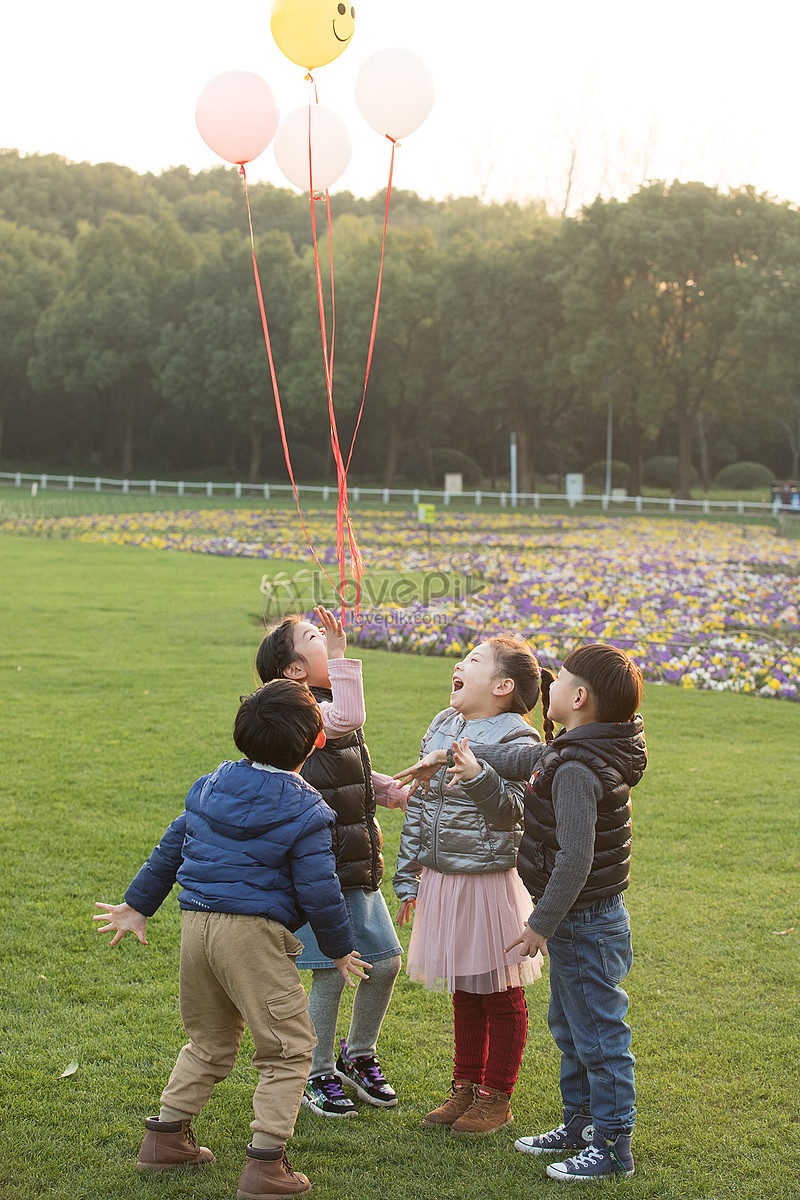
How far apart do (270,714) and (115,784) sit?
144 inches

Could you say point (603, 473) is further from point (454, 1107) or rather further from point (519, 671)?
point (454, 1107)

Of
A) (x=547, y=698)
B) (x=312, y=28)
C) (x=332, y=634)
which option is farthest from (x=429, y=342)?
(x=547, y=698)

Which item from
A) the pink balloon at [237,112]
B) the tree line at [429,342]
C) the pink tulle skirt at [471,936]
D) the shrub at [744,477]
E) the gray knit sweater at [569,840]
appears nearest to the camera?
the gray knit sweater at [569,840]

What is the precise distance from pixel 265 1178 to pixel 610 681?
137cm

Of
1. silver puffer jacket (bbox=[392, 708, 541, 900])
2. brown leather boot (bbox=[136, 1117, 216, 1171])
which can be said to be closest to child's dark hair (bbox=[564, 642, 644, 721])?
silver puffer jacket (bbox=[392, 708, 541, 900])

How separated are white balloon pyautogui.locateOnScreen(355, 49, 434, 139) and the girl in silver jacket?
2564 millimetres

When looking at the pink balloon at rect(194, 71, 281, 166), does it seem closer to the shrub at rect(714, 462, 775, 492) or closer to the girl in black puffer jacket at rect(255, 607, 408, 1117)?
the girl in black puffer jacket at rect(255, 607, 408, 1117)

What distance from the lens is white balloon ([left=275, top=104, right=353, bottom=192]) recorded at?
4547 mm

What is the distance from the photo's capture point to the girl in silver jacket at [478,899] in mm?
2807

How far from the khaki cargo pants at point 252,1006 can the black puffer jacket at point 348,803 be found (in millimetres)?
456

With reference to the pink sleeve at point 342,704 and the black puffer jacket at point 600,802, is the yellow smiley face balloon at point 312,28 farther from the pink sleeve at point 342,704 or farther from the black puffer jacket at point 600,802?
the black puffer jacket at point 600,802

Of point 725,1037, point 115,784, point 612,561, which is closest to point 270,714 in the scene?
point 725,1037

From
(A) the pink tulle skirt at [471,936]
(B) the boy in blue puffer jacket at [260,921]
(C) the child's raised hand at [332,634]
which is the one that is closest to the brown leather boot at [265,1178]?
(B) the boy in blue puffer jacket at [260,921]

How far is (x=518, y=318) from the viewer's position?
3812 centimetres
